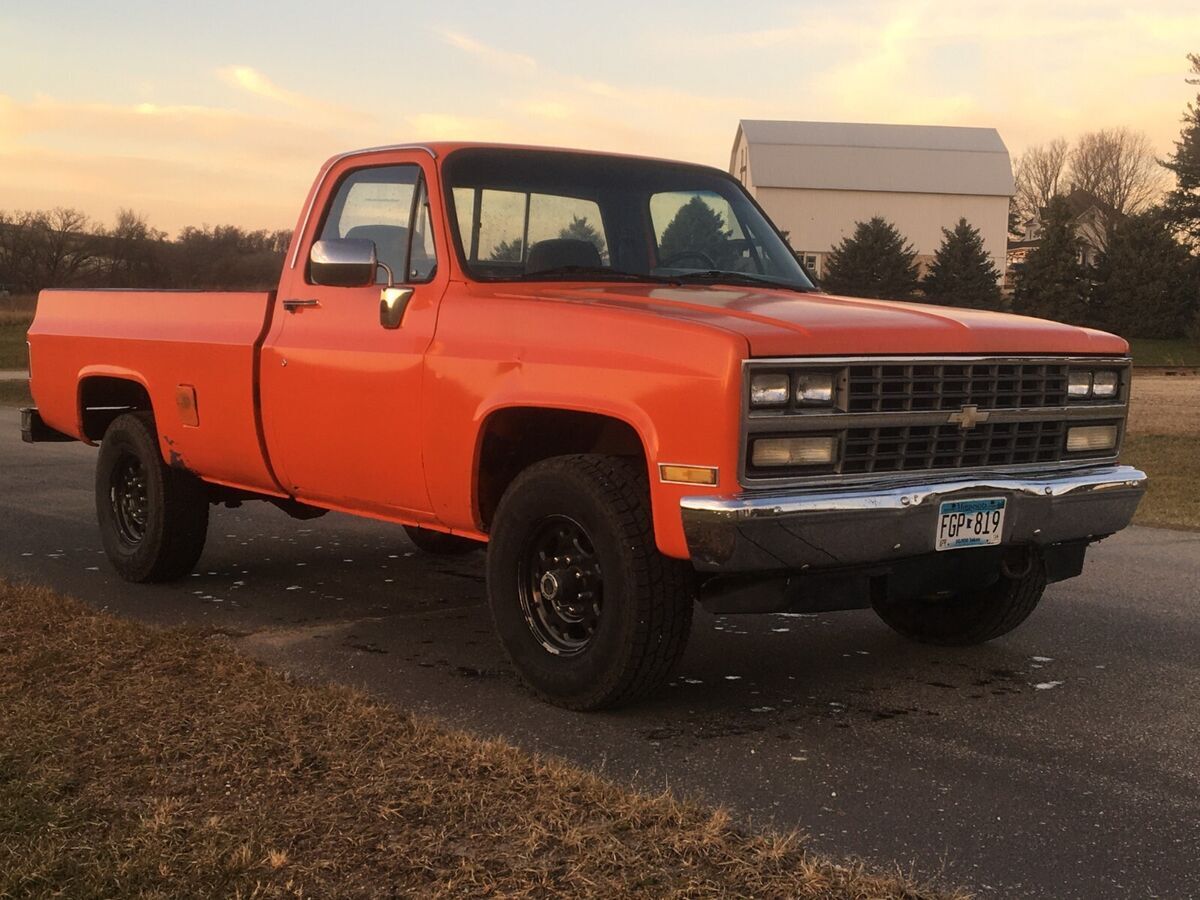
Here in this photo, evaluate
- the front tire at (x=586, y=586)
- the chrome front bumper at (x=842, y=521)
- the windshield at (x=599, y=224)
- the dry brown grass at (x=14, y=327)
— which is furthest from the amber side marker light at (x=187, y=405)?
the dry brown grass at (x=14, y=327)

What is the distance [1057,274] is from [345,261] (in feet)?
176

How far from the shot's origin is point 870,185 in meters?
72.2

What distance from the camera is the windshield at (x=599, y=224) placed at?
561 cm

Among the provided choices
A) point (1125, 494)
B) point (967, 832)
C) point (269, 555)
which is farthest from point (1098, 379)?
point (269, 555)

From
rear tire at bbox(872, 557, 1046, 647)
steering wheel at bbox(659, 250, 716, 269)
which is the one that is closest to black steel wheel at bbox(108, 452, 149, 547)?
steering wheel at bbox(659, 250, 716, 269)

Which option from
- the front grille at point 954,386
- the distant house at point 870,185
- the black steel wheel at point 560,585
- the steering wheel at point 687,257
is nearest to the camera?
the front grille at point 954,386

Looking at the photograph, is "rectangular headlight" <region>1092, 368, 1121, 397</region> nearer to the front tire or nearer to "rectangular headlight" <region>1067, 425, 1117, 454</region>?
"rectangular headlight" <region>1067, 425, 1117, 454</region>

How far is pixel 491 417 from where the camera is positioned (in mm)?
5059

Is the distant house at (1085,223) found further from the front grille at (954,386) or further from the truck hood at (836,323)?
the front grille at (954,386)

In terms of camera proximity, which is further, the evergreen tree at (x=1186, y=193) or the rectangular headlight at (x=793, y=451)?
the evergreen tree at (x=1186, y=193)

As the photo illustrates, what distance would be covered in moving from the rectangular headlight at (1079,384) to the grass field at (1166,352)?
43.4m

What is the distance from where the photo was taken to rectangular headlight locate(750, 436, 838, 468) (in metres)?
4.33

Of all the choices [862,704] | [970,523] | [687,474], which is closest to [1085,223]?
[862,704]

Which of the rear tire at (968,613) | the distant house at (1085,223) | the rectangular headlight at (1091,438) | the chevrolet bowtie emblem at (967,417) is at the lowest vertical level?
the rear tire at (968,613)
